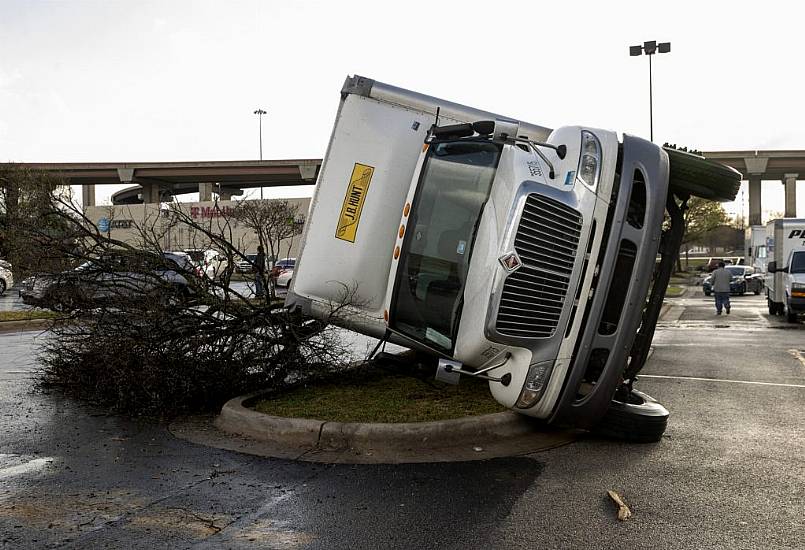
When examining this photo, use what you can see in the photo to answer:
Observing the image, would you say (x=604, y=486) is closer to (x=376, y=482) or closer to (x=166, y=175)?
(x=376, y=482)

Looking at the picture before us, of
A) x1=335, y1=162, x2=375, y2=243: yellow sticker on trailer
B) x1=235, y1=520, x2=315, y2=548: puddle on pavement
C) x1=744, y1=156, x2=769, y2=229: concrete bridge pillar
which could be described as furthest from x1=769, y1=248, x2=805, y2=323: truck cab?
x1=744, y1=156, x2=769, y2=229: concrete bridge pillar

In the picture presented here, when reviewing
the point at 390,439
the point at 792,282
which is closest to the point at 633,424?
the point at 390,439

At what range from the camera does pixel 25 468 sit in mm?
5758

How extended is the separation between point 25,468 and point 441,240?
3628mm

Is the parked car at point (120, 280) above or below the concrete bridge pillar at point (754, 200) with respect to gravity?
below

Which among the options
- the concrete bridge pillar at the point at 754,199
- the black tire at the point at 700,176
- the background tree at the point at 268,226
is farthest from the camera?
the concrete bridge pillar at the point at 754,199

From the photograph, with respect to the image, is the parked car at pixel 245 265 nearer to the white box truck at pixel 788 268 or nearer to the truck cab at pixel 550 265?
the truck cab at pixel 550 265

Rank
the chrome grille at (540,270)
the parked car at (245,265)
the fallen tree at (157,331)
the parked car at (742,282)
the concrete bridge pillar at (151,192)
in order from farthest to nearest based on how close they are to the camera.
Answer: the concrete bridge pillar at (151,192) < the parked car at (742,282) < the parked car at (245,265) < the fallen tree at (157,331) < the chrome grille at (540,270)

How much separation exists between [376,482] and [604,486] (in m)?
1.54

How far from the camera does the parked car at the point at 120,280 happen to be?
8.02 m

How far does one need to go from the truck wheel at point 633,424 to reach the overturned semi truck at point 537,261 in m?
0.01

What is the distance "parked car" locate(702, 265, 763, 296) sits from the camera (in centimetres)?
3753

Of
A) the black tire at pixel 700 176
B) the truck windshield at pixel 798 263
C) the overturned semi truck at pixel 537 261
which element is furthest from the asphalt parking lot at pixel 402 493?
the truck windshield at pixel 798 263

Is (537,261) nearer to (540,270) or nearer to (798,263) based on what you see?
(540,270)
